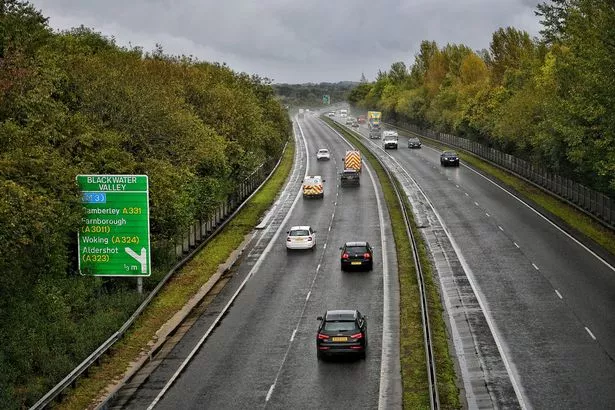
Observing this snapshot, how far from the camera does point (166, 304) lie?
130 ft

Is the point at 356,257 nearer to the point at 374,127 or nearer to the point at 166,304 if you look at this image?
the point at 166,304

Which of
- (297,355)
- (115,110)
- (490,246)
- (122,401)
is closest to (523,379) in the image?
(297,355)

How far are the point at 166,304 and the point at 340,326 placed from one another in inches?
467

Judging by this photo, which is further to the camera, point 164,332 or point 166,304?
point 166,304

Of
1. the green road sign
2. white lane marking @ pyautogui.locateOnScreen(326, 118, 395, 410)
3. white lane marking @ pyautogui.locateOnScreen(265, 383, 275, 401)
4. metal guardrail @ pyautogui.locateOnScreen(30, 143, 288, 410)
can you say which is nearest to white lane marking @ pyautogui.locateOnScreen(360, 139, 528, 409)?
white lane marking @ pyautogui.locateOnScreen(326, 118, 395, 410)

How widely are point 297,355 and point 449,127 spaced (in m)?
121

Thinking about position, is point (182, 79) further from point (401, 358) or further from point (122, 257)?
point (401, 358)

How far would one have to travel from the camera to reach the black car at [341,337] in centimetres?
2998

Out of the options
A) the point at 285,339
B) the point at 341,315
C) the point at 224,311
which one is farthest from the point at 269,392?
the point at 224,311

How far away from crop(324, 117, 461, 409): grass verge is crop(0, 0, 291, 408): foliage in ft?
36.6

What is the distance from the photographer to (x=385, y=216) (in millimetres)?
65938

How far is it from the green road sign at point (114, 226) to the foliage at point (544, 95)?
2577 centimetres

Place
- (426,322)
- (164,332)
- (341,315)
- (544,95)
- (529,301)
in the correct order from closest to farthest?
1. (341,315)
2. (426,322)
3. (164,332)
4. (529,301)
5. (544,95)

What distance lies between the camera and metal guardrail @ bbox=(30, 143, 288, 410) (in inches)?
1059
